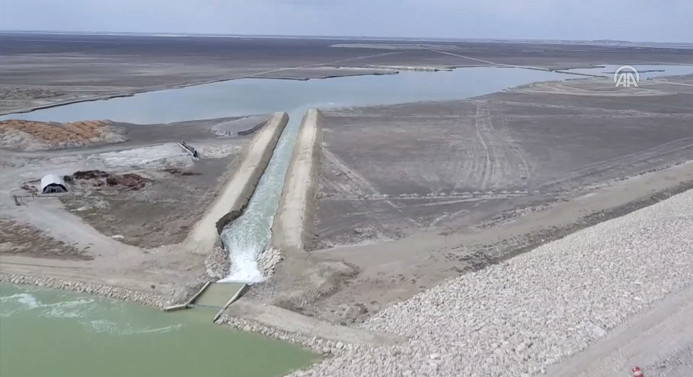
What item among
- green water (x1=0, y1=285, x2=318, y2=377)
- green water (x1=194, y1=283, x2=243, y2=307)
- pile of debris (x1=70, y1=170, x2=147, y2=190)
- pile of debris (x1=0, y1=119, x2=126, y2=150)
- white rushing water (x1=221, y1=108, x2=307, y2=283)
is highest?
pile of debris (x1=0, y1=119, x2=126, y2=150)

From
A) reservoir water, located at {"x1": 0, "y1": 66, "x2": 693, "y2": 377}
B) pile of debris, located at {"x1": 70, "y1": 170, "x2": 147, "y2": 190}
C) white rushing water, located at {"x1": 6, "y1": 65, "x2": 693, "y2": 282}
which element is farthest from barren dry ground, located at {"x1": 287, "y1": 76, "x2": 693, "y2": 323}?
pile of debris, located at {"x1": 70, "y1": 170, "x2": 147, "y2": 190}

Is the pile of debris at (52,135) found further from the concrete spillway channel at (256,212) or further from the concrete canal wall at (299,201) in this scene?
the concrete canal wall at (299,201)

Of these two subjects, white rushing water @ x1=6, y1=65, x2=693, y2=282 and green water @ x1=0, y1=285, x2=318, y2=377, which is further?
white rushing water @ x1=6, y1=65, x2=693, y2=282

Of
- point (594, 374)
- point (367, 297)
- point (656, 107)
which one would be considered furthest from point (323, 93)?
point (594, 374)

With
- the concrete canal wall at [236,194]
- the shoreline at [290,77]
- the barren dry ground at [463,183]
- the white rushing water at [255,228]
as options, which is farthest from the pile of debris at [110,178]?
the shoreline at [290,77]

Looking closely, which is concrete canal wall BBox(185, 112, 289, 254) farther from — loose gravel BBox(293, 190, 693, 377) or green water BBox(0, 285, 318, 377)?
loose gravel BBox(293, 190, 693, 377)

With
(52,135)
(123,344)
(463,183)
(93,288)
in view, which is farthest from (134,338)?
(52,135)
